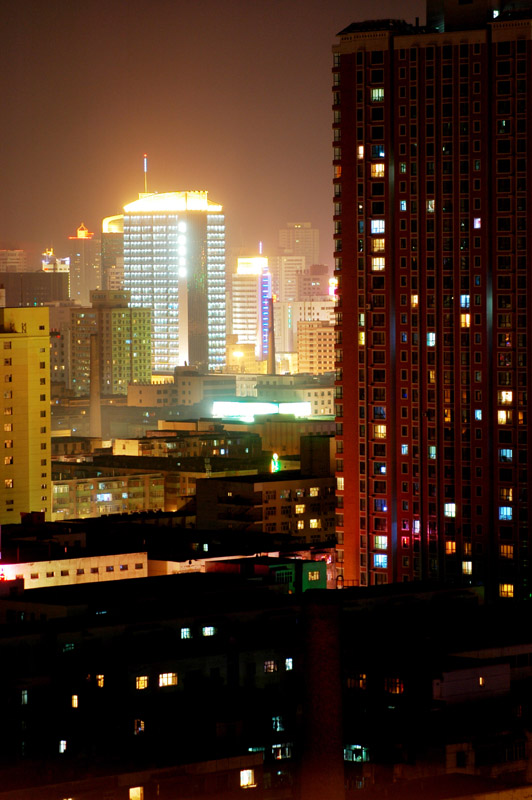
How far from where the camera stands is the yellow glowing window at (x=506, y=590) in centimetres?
3259

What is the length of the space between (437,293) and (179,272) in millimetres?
69231

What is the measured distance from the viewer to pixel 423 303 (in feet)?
109

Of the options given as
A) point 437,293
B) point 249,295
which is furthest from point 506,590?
point 249,295

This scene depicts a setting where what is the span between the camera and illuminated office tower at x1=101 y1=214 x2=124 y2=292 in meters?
116

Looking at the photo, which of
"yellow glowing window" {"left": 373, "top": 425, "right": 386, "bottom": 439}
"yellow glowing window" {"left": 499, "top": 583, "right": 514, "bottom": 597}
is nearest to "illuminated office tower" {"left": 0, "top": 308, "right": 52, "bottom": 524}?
"yellow glowing window" {"left": 373, "top": 425, "right": 386, "bottom": 439}

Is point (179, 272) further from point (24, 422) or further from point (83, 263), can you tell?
point (24, 422)

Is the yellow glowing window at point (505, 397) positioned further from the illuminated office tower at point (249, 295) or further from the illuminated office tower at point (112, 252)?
the illuminated office tower at point (112, 252)

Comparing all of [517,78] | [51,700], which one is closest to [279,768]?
[51,700]

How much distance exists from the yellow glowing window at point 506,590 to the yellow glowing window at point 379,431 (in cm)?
333

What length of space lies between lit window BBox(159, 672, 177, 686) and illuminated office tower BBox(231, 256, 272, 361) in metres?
87.2

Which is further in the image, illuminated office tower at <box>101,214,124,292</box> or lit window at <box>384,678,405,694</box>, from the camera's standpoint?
illuminated office tower at <box>101,214,124,292</box>

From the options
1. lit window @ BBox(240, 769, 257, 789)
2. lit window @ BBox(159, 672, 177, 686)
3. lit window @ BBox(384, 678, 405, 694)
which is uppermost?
lit window @ BBox(159, 672, 177, 686)

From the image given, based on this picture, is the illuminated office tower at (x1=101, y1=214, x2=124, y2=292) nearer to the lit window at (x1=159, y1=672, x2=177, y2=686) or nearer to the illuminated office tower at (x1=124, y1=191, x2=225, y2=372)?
the illuminated office tower at (x1=124, y1=191, x2=225, y2=372)

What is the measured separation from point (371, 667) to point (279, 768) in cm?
339
